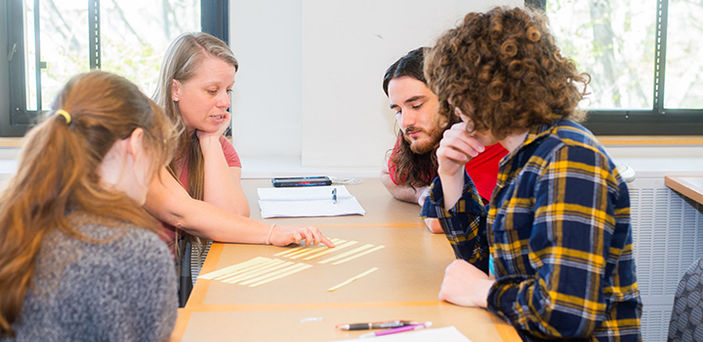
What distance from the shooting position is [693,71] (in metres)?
3.22

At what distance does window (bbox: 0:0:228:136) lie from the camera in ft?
9.73

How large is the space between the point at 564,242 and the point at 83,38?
8.40 feet

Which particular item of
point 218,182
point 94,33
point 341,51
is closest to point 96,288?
point 218,182

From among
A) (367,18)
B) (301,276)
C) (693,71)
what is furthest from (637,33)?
(301,276)

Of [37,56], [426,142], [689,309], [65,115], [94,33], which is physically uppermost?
[94,33]

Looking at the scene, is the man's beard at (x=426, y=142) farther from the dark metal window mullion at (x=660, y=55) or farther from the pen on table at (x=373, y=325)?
the dark metal window mullion at (x=660, y=55)

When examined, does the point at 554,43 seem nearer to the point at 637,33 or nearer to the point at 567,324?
the point at 567,324

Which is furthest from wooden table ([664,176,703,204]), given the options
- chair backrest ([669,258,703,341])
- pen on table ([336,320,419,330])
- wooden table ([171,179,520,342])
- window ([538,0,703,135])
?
pen on table ([336,320,419,330])

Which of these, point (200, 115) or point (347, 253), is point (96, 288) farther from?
point (200, 115)

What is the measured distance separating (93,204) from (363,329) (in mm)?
463

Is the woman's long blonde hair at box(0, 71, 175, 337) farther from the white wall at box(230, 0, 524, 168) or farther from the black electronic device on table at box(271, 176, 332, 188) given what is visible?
the white wall at box(230, 0, 524, 168)

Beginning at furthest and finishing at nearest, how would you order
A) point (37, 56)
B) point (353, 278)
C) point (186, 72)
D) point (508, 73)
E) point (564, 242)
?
point (37, 56), point (186, 72), point (353, 278), point (508, 73), point (564, 242)

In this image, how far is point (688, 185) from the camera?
8.04ft

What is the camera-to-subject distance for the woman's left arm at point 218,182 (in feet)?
6.10
